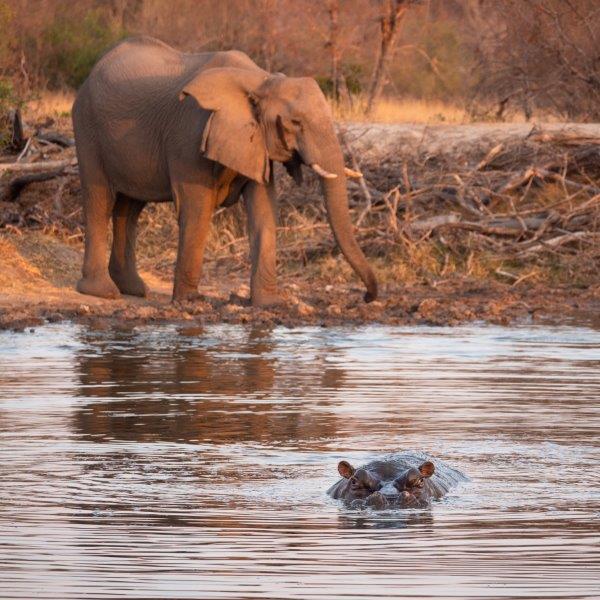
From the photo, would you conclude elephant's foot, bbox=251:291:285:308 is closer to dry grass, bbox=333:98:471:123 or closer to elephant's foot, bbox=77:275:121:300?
elephant's foot, bbox=77:275:121:300

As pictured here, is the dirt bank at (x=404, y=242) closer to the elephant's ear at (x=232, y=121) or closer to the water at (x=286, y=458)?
the water at (x=286, y=458)

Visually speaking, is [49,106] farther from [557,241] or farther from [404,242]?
[557,241]

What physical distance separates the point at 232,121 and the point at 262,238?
1103mm

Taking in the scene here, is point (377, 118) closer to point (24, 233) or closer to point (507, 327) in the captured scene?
point (24, 233)

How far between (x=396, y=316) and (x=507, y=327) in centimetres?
97

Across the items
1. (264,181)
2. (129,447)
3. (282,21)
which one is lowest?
(129,447)

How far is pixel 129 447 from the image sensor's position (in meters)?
8.88

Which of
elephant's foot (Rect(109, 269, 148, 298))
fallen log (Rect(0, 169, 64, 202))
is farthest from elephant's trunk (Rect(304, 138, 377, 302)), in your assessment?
fallen log (Rect(0, 169, 64, 202))

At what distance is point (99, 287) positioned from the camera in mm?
15531

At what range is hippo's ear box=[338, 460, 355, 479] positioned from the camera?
773 cm

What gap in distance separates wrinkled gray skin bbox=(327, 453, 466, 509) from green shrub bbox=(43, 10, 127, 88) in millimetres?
23484

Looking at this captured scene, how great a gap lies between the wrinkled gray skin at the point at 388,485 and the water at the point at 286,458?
0.12 meters

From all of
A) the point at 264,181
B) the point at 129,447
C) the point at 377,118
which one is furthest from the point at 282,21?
the point at 129,447

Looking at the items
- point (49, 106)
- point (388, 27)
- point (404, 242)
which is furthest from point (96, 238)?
point (388, 27)
